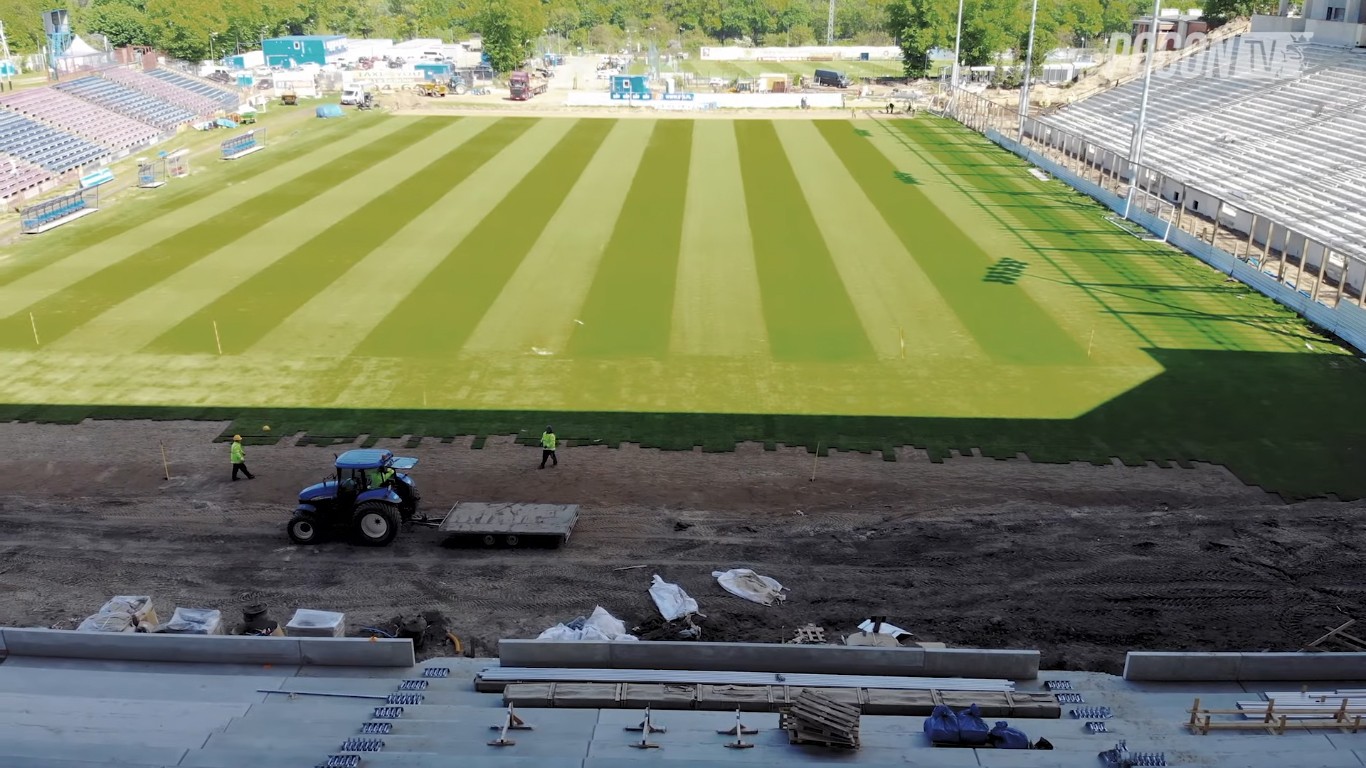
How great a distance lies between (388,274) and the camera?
126ft

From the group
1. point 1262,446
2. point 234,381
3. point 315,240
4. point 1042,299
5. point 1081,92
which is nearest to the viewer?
point 1262,446

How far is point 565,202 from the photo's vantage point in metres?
49.4

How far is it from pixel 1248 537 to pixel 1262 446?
16.9 ft

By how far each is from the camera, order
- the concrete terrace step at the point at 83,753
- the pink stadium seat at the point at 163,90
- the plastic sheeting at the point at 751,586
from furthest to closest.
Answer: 1. the pink stadium seat at the point at 163,90
2. the plastic sheeting at the point at 751,586
3. the concrete terrace step at the point at 83,753

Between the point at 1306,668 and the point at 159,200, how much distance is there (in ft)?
165

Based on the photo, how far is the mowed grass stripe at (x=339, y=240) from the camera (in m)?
33.0

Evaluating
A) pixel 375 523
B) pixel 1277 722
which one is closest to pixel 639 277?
pixel 375 523

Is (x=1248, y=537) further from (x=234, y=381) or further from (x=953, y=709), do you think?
(x=234, y=381)

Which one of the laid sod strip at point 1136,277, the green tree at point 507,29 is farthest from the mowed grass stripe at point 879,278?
the green tree at point 507,29

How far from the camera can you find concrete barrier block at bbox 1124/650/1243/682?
50.0ft

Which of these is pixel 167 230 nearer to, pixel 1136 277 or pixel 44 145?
pixel 44 145

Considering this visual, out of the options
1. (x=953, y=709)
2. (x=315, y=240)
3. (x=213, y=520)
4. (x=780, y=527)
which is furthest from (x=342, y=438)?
(x=315, y=240)

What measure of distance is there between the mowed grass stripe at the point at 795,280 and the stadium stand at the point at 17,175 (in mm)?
34509

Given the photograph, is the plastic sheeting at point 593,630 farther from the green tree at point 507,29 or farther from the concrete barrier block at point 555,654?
the green tree at point 507,29
